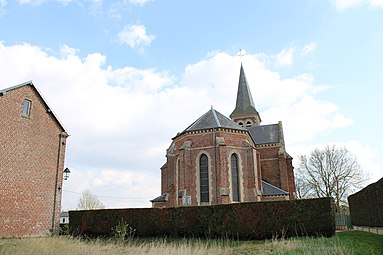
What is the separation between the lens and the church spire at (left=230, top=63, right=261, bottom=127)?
1631 inches

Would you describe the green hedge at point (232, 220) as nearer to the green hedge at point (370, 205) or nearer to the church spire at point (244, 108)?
the green hedge at point (370, 205)

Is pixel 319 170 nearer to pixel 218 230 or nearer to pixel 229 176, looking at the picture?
pixel 229 176

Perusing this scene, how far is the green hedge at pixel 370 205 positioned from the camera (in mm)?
14780

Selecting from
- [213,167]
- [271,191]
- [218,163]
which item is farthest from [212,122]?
[271,191]

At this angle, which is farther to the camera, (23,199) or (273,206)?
(23,199)

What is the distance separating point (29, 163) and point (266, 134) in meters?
23.7

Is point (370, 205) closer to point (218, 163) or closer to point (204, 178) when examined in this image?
point (218, 163)

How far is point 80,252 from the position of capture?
941 centimetres

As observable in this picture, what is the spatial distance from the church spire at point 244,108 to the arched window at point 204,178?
18220 mm

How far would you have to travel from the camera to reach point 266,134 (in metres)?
34.6

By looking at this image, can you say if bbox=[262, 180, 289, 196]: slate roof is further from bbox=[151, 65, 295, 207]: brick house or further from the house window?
the house window

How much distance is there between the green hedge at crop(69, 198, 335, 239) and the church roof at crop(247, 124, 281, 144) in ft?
60.5

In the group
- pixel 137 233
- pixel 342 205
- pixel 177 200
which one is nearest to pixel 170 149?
pixel 177 200

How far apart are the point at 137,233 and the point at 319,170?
88.0 ft
